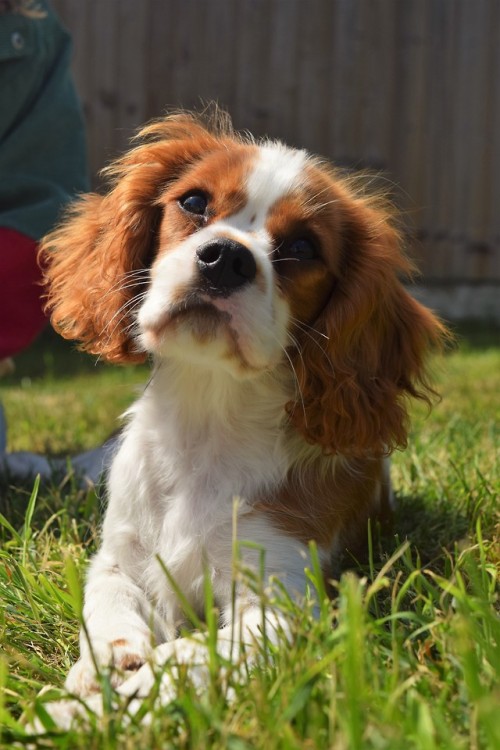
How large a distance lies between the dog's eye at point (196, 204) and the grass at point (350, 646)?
0.95 meters

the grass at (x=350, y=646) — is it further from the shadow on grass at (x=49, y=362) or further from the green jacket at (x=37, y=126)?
the shadow on grass at (x=49, y=362)

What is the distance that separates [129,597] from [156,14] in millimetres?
6975

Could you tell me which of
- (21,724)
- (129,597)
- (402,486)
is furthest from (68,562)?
(402,486)

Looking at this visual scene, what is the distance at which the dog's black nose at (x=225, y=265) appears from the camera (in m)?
2.16

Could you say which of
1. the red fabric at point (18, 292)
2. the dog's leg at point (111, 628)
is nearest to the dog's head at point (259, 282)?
the dog's leg at point (111, 628)

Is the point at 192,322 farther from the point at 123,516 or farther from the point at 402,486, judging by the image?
the point at 402,486

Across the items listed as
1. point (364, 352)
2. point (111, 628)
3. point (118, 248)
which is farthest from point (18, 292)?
point (111, 628)

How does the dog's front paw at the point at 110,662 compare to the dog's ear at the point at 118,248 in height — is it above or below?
below

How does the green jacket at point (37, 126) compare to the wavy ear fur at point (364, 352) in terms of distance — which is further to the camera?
the green jacket at point (37, 126)

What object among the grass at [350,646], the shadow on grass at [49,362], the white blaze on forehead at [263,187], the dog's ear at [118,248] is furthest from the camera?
the shadow on grass at [49,362]

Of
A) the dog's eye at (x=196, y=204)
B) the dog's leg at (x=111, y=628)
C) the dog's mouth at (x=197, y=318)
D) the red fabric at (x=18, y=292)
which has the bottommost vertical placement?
the dog's leg at (x=111, y=628)

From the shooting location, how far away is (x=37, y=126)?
402 centimetres

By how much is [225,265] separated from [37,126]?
7.25 feet

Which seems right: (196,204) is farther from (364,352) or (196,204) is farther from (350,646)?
(350,646)
